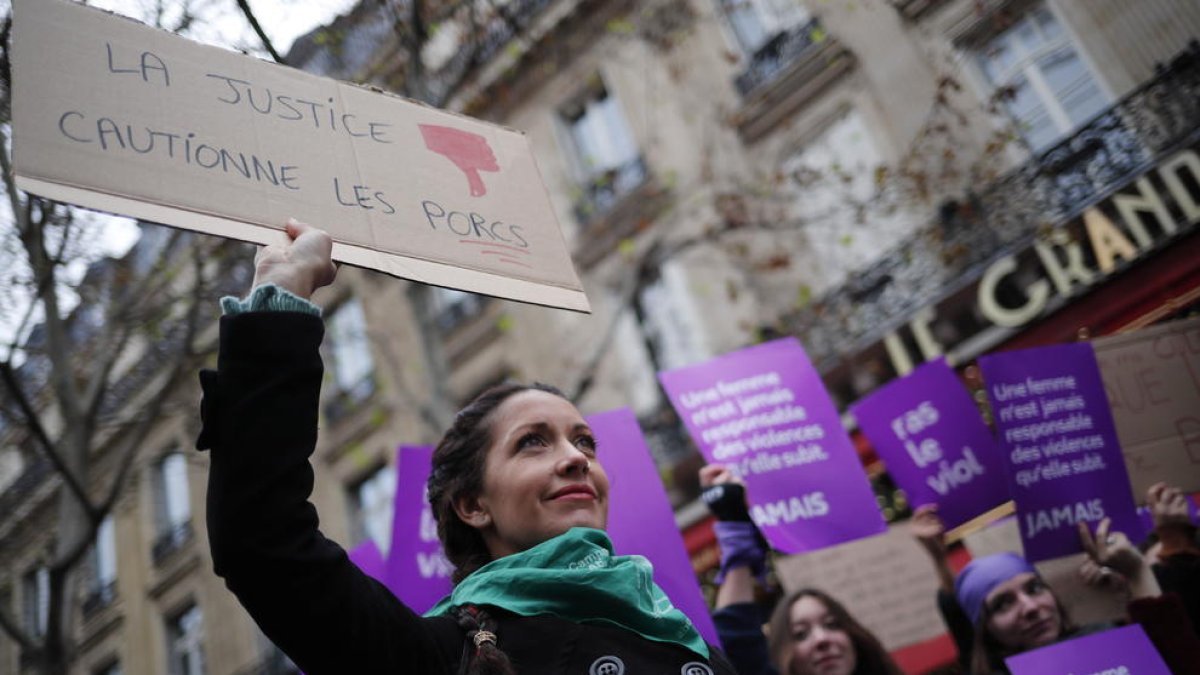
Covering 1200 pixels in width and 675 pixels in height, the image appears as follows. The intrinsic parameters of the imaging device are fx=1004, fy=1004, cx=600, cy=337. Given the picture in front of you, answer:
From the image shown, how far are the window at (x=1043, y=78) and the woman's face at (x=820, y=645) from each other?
23.8 ft

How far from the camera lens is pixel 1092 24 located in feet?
31.8

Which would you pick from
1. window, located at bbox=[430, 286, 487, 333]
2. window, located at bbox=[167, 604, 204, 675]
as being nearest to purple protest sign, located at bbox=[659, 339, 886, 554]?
window, located at bbox=[430, 286, 487, 333]

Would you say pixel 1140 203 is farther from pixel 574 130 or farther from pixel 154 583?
A: pixel 154 583

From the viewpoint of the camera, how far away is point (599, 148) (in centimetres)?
1473

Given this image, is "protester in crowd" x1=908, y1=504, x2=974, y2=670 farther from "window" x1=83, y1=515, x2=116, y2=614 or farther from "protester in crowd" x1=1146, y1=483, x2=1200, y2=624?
"window" x1=83, y1=515, x2=116, y2=614

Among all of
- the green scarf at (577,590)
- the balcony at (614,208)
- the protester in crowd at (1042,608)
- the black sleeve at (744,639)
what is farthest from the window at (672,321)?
the green scarf at (577,590)

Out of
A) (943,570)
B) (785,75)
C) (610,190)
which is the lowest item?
(943,570)

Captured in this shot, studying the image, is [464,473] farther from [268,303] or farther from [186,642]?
[186,642]

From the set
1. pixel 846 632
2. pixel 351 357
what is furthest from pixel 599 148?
pixel 846 632

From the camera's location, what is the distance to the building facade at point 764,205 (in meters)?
8.95

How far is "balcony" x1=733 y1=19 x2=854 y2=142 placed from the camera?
11938 millimetres

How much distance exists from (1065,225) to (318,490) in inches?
471

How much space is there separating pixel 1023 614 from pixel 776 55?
32.6 feet

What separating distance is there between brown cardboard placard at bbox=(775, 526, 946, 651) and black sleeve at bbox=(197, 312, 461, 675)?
17.1 feet
